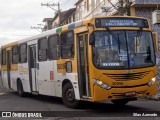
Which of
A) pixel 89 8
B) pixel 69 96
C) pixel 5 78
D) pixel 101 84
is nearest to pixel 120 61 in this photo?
pixel 101 84

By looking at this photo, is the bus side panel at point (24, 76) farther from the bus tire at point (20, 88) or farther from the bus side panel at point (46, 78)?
the bus side panel at point (46, 78)

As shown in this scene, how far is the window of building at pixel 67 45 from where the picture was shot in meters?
13.7

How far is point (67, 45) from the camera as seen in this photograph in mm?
14062

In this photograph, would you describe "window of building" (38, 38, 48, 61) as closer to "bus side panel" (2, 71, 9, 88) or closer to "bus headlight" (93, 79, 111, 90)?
"bus headlight" (93, 79, 111, 90)

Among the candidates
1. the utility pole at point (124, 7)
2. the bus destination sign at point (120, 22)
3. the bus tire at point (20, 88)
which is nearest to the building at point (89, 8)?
the utility pole at point (124, 7)

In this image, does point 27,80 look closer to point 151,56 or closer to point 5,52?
point 5,52

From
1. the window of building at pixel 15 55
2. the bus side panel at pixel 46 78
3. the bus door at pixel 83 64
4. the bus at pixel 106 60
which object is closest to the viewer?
the bus at pixel 106 60

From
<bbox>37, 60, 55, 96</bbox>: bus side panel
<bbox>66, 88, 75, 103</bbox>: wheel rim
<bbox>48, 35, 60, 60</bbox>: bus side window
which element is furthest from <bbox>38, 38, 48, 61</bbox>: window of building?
<bbox>66, 88, 75, 103</bbox>: wheel rim

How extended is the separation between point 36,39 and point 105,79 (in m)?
5.85

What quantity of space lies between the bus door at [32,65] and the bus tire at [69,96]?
3.39 meters

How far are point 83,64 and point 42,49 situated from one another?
391 centimetres

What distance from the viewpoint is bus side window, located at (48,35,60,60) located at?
15.0m

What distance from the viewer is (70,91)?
45.7 ft

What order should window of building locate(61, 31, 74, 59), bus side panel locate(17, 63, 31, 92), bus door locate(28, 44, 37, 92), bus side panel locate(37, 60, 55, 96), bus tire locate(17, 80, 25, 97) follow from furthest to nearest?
bus tire locate(17, 80, 25, 97)
bus side panel locate(17, 63, 31, 92)
bus door locate(28, 44, 37, 92)
bus side panel locate(37, 60, 55, 96)
window of building locate(61, 31, 74, 59)
